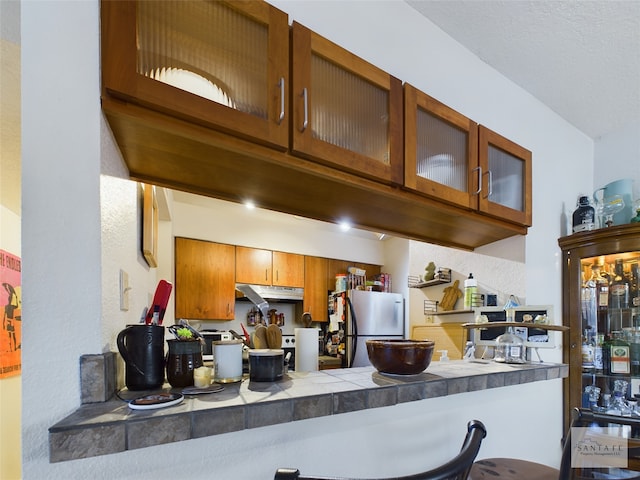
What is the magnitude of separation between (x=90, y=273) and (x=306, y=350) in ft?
2.47

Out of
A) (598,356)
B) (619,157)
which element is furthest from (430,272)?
(619,157)

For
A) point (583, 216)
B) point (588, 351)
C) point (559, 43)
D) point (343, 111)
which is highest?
point (559, 43)

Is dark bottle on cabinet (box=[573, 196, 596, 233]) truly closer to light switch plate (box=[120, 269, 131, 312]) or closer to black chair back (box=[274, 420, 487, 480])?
black chair back (box=[274, 420, 487, 480])

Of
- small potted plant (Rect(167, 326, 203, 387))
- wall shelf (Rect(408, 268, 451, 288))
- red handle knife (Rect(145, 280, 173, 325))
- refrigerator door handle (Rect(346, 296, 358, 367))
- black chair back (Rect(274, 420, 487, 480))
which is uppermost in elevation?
red handle knife (Rect(145, 280, 173, 325))

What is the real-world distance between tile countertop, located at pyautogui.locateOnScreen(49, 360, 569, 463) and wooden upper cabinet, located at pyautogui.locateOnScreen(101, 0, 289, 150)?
2.12ft

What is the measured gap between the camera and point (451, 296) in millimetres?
2416

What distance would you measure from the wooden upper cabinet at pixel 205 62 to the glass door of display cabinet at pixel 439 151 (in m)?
0.54

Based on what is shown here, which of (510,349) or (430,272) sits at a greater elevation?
(430,272)

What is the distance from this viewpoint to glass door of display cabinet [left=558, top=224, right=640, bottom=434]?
6.70 ft

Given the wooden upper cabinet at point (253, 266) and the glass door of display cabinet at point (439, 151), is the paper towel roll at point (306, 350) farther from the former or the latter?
the wooden upper cabinet at point (253, 266)

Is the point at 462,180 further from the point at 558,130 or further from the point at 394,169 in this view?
the point at 558,130

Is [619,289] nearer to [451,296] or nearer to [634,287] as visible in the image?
[634,287]

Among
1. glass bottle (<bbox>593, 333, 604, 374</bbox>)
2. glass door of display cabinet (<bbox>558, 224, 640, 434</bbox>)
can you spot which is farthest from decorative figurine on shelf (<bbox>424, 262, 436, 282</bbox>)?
glass bottle (<bbox>593, 333, 604, 374</bbox>)

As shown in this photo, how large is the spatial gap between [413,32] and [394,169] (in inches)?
28.9
